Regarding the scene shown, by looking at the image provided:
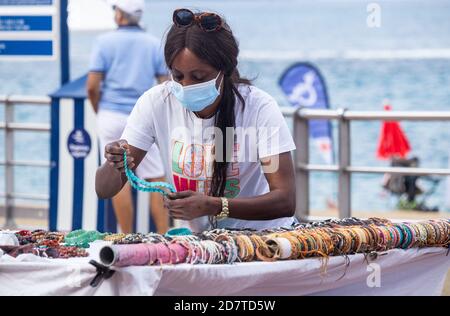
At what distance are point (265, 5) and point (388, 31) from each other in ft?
105

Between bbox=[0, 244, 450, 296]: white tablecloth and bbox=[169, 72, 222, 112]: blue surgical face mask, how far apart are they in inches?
29.0

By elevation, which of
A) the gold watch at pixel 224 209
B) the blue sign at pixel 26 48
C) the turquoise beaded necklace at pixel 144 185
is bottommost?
the gold watch at pixel 224 209

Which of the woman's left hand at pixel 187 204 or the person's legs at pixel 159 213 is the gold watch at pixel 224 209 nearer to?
the woman's left hand at pixel 187 204

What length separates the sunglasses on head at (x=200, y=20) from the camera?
359 centimetres

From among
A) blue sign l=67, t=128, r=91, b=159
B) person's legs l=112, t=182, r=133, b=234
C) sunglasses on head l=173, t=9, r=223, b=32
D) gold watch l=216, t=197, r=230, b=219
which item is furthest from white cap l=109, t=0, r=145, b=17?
gold watch l=216, t=197, r=230, b=219

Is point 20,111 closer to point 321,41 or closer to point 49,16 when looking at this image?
point 49,16

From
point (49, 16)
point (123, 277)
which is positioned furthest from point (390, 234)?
point (49, 16)

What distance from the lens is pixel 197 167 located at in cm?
368

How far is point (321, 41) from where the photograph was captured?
63.1 meters

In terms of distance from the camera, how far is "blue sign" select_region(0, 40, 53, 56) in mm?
7090

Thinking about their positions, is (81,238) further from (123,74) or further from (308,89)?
(308,89)

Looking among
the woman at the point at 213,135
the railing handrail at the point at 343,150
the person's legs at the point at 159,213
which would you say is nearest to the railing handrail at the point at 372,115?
the railing handrail at the point at 343,150

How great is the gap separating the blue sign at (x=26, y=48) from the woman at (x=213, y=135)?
136 inches

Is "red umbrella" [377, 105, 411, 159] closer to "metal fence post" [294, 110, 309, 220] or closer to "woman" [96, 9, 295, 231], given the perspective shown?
"metal fence post" [294, 110, 309, 220]
